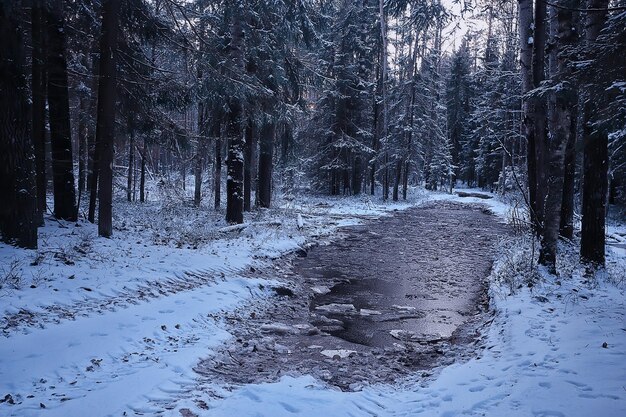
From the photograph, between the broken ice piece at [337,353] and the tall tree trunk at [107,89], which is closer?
the broken ice piece at [337,353]

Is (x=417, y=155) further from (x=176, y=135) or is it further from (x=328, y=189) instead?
(x=176, y=135)

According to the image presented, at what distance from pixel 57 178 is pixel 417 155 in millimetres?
28722

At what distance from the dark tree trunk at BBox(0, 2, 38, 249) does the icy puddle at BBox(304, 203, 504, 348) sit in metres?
6.19

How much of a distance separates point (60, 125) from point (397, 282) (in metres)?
10.9

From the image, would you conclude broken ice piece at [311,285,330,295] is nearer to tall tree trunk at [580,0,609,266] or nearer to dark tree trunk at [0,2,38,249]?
tall tree trunk at [580,0,609,266]

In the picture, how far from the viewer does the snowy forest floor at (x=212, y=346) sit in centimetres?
411

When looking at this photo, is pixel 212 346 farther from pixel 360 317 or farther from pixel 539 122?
pixel 539 122

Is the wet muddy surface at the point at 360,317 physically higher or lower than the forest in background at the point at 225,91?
lower

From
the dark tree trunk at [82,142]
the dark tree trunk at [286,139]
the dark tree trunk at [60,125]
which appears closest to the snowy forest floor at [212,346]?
the dark tree trunk at [60,125]

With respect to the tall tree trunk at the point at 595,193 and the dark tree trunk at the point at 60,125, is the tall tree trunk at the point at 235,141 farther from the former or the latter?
the tall tree trunk at the point at 595,193

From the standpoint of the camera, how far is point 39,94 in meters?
10.1

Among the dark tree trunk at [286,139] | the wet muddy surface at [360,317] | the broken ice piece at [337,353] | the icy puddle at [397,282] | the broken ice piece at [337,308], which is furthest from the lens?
the dark tree trunk at [286,139]

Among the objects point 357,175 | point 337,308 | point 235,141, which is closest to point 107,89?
point 235,141

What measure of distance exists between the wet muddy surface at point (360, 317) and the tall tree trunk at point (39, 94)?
684 cm
